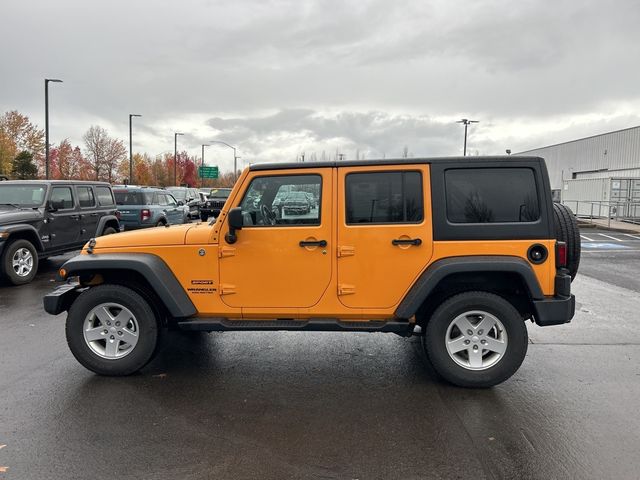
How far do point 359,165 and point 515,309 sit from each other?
184 cm

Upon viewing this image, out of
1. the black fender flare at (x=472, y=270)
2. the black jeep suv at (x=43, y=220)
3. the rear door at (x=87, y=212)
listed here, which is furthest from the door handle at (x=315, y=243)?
the rear door at (x=87, y=212)

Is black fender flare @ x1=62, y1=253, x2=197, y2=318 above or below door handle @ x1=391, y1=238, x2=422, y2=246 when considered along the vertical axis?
below

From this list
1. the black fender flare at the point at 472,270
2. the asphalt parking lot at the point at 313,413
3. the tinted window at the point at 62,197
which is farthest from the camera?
the tinted window at the point at 62,197

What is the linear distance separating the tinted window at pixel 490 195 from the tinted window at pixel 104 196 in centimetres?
917

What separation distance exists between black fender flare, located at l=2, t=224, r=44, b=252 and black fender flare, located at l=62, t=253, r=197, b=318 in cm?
509

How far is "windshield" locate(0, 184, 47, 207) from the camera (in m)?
9.16

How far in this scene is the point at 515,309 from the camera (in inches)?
162

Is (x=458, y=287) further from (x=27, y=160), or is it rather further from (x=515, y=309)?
(x=27, y=160)

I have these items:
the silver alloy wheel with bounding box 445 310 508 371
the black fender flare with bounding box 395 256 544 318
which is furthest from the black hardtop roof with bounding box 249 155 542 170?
the silver alloy wheel with bounding box 445 310 508 371

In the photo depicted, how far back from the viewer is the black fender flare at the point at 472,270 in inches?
153

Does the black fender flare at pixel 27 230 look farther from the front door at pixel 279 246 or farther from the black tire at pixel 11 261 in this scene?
the front door at pixel 279 246

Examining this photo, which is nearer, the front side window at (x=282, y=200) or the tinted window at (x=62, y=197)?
the front side window at (x=282, y=200)

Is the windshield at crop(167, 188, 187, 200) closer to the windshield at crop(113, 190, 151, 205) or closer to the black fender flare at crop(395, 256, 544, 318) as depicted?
the windshield at crop(113, 190, 151, 205)

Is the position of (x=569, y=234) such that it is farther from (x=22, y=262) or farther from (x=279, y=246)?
(x=22, y=262)
